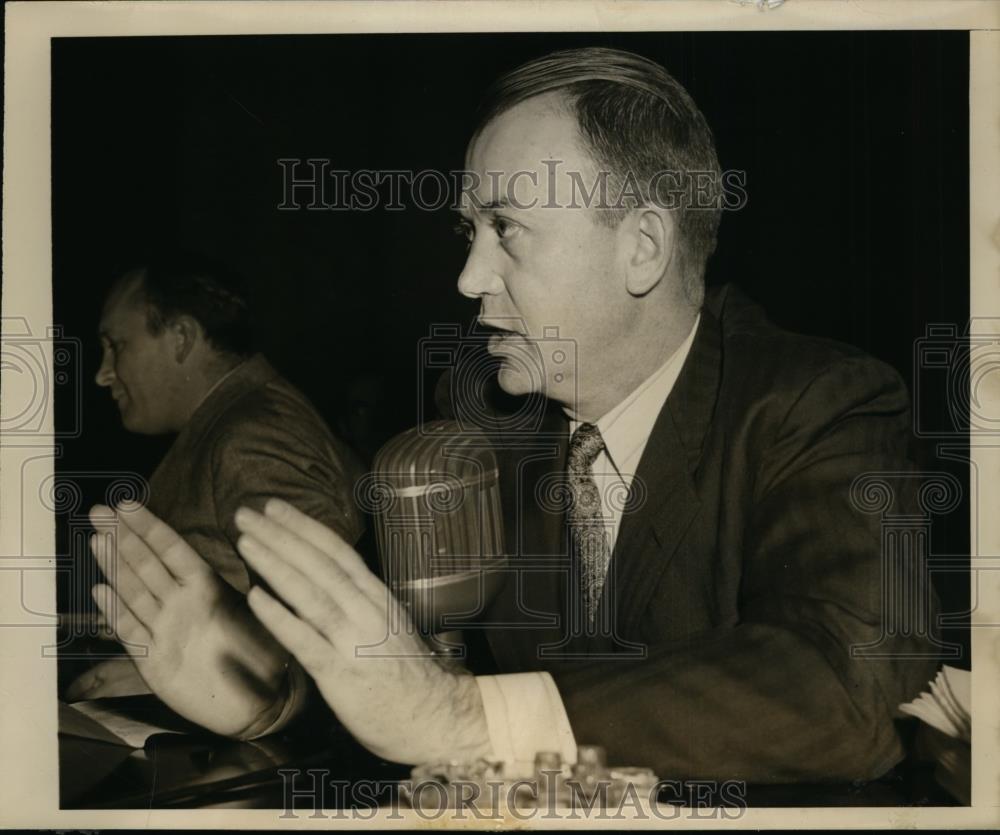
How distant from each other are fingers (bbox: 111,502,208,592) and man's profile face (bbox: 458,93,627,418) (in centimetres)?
91

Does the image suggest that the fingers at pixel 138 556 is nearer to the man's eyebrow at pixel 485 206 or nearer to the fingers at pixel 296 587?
the fingers at pixel 296 587

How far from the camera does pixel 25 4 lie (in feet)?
9.89

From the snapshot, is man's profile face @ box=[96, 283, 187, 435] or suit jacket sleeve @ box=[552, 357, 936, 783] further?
man's profile face @ box=[96, 283, 187, 435]

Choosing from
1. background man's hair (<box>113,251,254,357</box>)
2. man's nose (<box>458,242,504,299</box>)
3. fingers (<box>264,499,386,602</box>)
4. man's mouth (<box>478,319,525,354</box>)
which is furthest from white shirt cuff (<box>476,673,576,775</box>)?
background man's hair (<box>113,251,254,357</box>)

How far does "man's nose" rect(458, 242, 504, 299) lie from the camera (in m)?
2.87

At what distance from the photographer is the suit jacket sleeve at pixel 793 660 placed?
278cm

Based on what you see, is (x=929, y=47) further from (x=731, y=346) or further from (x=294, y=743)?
(x=294, y=743)

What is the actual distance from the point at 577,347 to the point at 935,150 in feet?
3.51

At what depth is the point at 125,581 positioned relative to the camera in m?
2.95

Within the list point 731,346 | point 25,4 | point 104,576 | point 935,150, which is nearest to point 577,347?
point 731,346

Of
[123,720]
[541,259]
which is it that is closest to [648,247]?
[541,259]

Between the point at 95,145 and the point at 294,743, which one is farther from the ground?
the point at 95,145

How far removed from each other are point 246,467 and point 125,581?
17.5 inches

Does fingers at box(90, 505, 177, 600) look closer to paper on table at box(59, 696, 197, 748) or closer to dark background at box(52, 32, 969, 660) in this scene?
dark background at box(52, 32, 969, 660)
